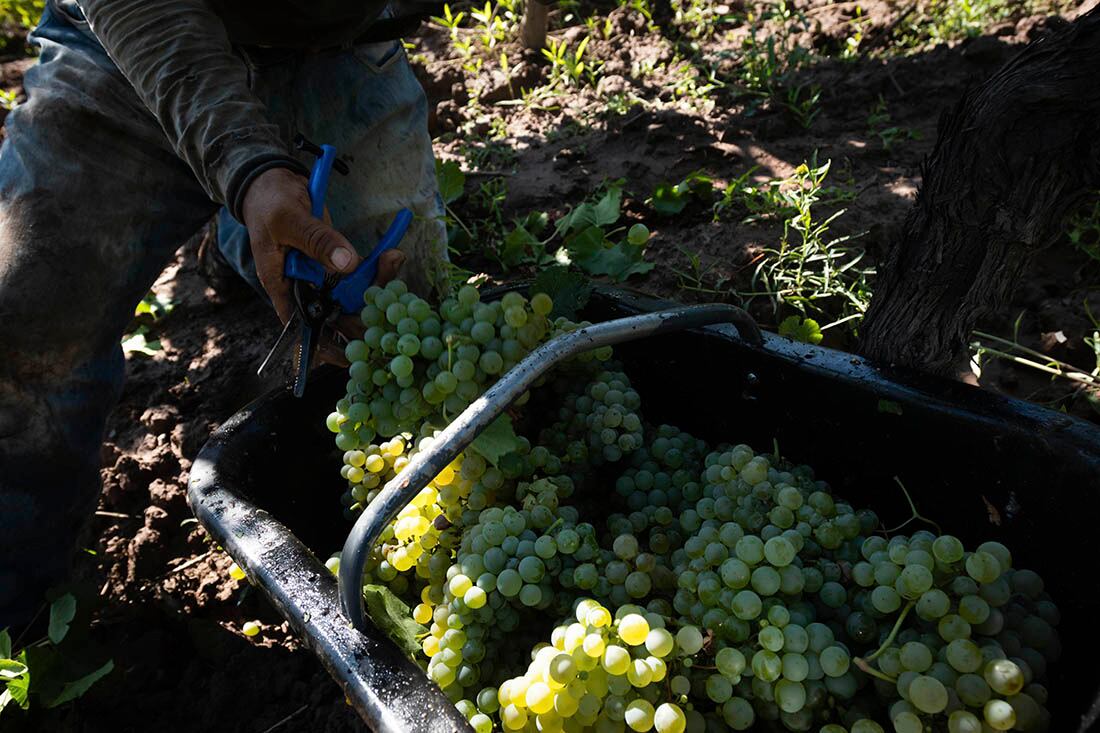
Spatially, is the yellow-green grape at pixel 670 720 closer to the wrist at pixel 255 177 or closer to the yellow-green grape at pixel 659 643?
the yellow-green grape at pixel 659 643

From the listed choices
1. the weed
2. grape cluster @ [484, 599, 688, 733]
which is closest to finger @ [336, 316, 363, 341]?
grape cluster @ [484, 599, 688, 733]

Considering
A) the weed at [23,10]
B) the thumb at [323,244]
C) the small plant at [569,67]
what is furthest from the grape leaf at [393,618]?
the weed at [23,10]

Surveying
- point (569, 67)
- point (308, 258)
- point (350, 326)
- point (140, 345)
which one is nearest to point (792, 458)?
point (350, 326)

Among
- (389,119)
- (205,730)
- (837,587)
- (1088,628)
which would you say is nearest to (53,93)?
(389,119)

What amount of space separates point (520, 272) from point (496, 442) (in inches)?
68.2

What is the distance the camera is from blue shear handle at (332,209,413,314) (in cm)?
151

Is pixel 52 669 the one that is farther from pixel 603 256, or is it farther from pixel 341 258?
pixel 603 256

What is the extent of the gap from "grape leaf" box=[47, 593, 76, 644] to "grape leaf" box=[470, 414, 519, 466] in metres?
1.26

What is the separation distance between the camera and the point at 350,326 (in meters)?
1.61

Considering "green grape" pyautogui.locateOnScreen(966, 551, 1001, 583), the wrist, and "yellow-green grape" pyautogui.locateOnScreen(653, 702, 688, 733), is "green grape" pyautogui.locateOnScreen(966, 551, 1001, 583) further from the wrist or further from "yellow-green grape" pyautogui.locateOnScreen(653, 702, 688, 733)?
the wrist

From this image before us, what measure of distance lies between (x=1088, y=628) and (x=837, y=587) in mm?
389

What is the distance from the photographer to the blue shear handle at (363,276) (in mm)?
1512

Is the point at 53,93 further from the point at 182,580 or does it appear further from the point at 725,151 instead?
the point at 725,151

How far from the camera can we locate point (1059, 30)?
1.33 m
